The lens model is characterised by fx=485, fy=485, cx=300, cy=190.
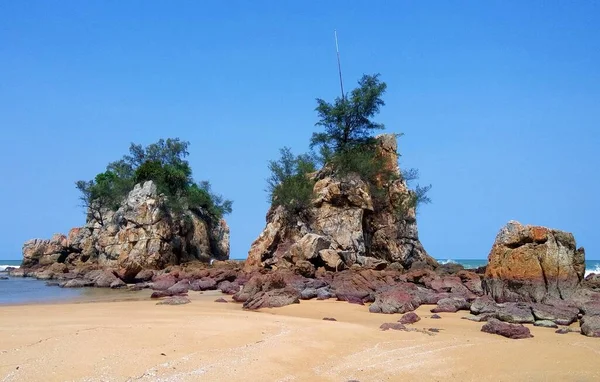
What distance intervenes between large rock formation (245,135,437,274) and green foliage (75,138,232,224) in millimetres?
15887

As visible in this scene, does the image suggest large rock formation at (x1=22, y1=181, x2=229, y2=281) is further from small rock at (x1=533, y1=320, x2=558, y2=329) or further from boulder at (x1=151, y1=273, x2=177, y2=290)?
small rock at (x1=533, y1=320, x2=558, y2=329)

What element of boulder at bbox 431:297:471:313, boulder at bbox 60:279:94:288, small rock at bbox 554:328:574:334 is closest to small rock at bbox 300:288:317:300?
boulder at bbox 431:297:471:313

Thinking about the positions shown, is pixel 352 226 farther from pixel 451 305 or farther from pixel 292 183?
pixel 451 305

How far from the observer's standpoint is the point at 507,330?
991cm

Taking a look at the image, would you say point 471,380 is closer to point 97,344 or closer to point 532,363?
point 532,363

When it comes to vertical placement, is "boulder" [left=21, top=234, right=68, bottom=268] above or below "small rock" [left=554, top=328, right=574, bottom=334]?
above

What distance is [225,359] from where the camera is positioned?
7367mm

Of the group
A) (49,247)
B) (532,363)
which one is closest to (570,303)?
(532,363)

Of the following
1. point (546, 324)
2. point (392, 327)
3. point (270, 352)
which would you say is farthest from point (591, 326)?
point (270, 352)

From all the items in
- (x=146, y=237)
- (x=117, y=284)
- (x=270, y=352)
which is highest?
(x=146, y=237)

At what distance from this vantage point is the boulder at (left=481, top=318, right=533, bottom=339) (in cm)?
969

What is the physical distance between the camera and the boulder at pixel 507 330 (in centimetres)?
969

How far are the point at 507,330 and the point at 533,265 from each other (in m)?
5.03

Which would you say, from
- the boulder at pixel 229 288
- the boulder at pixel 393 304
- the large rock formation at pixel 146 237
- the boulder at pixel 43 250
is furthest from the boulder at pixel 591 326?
the boulder at pixel 43 250
